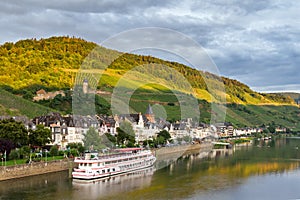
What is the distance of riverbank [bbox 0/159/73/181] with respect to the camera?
104 ft

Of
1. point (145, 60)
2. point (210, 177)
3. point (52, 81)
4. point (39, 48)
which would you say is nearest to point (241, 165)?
point (210, 177)

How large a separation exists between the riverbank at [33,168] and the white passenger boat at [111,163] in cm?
151

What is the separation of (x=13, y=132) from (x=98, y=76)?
6637 cm

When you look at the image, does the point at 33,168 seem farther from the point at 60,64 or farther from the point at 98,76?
the point at 60,64

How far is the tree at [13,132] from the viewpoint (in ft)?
123

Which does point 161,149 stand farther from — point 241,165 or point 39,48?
point 39,48

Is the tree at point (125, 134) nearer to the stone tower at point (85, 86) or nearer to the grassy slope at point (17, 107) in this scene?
the grassy slope at point (17, 107)

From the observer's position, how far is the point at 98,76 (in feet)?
340

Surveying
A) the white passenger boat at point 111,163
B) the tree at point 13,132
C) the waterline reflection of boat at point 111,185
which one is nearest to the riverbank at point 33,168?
the white passenger boat at point 111,163

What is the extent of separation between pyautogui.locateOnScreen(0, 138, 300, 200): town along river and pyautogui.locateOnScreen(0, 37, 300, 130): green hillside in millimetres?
32962

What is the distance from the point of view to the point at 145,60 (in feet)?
360

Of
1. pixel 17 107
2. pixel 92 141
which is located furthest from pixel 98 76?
pixel 92 141

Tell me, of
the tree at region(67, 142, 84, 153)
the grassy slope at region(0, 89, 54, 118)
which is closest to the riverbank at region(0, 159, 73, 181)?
the tree at region(67, 142, 84, 153)

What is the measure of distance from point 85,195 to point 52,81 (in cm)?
6736
